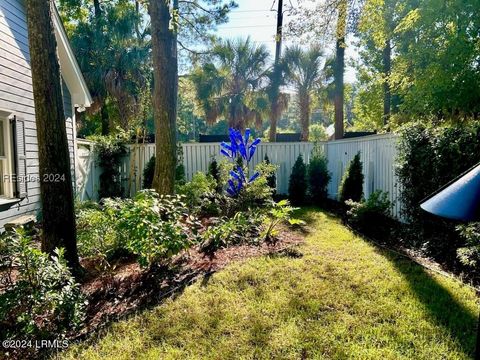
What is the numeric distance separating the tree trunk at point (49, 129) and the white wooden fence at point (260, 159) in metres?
4.89

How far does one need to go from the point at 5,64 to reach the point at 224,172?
14.7 ft

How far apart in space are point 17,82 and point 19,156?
1246 millimetres

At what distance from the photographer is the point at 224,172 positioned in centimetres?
769

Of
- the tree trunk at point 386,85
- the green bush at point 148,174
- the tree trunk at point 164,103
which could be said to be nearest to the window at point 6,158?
the tree trunk at point 164,103

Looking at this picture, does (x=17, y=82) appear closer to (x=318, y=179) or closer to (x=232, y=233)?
(x=232, y=233)

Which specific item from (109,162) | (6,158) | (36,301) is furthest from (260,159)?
(36,301)

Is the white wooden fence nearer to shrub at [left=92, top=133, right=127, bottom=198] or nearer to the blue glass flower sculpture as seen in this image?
shrub at [left=92, top=133, right=127, bottom=198]

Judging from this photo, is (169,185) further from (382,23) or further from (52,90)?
(382,23)

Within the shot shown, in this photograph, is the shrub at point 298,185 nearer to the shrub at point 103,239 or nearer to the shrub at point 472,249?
the shrub at point 472,249

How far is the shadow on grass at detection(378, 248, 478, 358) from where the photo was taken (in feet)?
7.79

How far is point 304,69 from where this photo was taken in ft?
49.3

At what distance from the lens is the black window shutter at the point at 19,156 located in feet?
17.4

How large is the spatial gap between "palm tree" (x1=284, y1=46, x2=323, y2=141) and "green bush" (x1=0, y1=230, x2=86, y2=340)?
46.5ft

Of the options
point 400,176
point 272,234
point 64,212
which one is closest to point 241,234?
point 272,234
